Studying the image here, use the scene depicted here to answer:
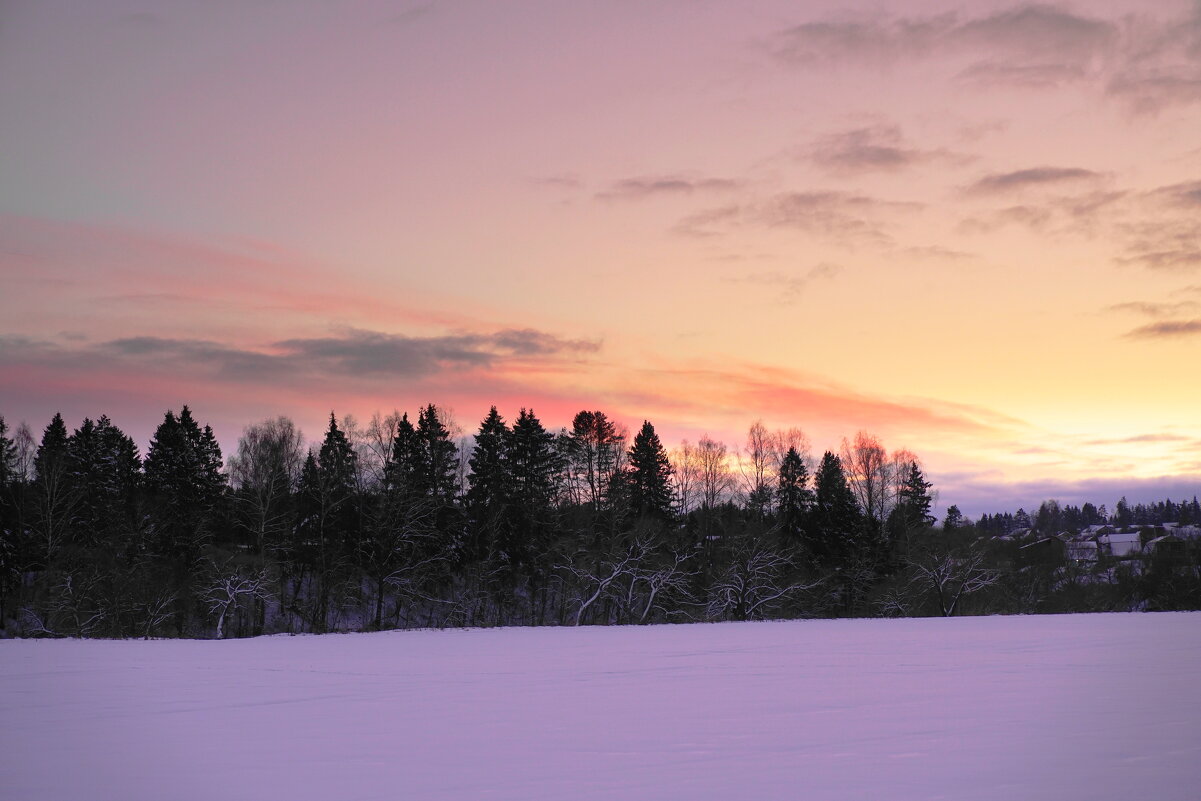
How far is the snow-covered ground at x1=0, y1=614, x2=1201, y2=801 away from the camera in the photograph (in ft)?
32.8

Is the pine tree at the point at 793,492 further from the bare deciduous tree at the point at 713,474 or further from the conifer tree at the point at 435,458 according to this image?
the conifer tree at the point at 435,458

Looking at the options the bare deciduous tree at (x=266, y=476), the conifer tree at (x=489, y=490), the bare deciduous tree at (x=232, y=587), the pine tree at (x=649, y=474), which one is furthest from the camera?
the pine tree at (x=649, y=474)

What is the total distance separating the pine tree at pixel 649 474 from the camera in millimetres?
73625

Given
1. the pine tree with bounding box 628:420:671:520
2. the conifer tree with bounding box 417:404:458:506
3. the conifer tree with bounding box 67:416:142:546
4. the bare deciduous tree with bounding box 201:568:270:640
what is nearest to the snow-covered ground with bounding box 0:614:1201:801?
the bare deciduous tree with bounding box 201:568:270:640

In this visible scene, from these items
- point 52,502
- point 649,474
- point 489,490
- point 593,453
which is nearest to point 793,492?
point 649,474

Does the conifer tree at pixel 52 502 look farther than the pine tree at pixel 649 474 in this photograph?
No

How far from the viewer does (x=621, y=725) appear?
14.2 m

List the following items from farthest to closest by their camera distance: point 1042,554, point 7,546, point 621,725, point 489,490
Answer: point 1042,554
point 489,490
point 7,546
point 621,725

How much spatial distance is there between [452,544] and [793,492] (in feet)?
98.6

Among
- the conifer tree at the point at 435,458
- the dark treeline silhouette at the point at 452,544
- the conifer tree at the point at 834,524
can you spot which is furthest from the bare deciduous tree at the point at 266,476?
the conifer tree at the point at 834,524

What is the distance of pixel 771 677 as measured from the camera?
20.6 m

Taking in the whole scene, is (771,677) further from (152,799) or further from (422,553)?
(422,553)

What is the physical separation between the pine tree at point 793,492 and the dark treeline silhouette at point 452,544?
0.17 metres

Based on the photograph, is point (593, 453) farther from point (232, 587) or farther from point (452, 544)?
point (232, 587)
